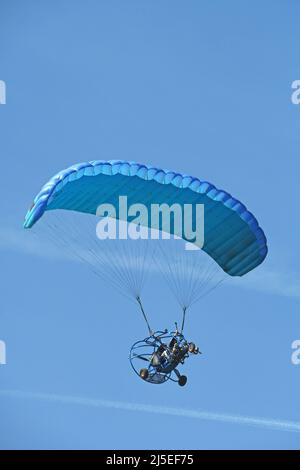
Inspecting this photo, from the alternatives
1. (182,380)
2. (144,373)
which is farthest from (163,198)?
(182,380)

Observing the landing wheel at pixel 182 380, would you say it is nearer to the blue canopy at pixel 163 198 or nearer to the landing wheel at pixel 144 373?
the landing wheel at pixel 144 373

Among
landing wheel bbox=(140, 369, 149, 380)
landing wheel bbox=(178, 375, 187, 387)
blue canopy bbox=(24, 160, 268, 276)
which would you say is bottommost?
landing wheel bbox=(178, 375, 187, 387)

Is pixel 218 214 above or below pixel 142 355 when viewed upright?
above

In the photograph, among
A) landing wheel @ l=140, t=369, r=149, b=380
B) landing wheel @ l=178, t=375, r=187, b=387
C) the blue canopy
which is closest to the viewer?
the blue canopy

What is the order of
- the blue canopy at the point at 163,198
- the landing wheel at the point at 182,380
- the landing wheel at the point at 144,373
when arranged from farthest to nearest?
1. the landing wheel at the point at 182,380
2. the landing wheel at the point at 144,373
3. the blue canopy at the point at 163,198

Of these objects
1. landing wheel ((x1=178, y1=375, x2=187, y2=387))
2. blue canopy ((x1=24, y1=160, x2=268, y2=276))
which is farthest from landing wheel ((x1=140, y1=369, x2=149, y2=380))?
blue canopy ((x1=24, y1=160, x2=268, y2=276))

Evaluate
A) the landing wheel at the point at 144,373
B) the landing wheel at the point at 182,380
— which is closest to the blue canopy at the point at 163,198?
the landing wheel at the point at 182,380

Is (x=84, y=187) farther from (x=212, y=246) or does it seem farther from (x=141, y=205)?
(x=212, y=246)

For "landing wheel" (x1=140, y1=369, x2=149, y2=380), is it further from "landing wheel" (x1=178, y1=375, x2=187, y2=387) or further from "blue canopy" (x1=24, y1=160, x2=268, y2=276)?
"blue canopy" (x1=24, y1=160, x2=268, y2=276)

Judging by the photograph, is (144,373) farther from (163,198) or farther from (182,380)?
(163,198)

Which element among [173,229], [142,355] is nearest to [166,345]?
[142,355]

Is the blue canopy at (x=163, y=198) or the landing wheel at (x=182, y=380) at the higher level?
the blue canopy at (x=163, y=198)

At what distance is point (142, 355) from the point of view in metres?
33.5
